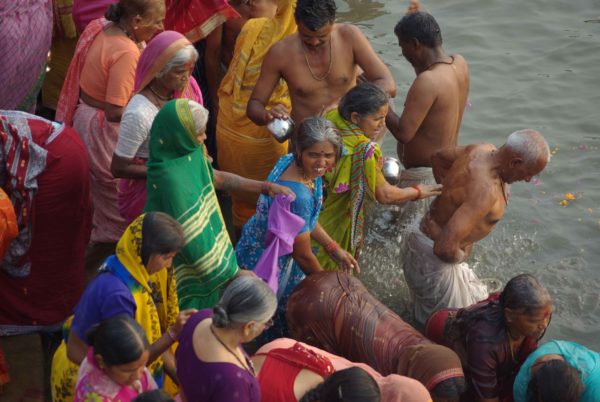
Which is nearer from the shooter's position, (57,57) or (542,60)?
(57,57)

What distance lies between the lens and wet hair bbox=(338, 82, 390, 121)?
503cm

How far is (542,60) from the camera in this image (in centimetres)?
980

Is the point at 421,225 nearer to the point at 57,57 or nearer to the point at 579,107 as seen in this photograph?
the point at 57,57

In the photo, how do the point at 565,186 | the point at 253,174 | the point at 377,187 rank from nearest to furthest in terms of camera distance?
the point at 377,187
the point at 253,174
the point at 565,186

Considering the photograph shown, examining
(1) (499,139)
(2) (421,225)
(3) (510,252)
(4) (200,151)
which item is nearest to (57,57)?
(4) (200,151)

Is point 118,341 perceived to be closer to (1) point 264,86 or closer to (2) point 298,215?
(2) point 298,215

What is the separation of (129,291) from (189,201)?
2.49 ft

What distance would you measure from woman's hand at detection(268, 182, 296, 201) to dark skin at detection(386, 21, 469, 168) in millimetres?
1413

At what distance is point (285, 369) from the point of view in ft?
12.6

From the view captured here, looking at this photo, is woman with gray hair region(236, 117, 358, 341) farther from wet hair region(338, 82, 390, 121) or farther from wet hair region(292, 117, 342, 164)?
wet hair region(338, 82, 390, 121)

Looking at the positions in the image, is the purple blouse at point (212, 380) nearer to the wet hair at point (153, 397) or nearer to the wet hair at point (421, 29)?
the wet hair at point (153, 397)

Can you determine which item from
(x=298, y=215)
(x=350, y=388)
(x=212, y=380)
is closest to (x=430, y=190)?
(x=298, y=215)

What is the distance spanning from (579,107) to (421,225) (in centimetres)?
417

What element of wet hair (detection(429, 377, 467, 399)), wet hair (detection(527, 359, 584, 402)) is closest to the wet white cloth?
wet hair (detection(429, 377, 467, 399))
